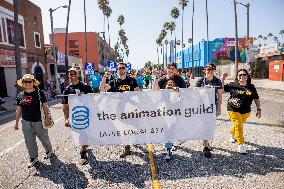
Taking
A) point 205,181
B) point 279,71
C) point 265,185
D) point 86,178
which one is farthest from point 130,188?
point 279,71

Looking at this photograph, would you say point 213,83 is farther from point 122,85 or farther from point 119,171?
point 119,171

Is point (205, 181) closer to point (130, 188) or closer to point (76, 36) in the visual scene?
point (130, 188)

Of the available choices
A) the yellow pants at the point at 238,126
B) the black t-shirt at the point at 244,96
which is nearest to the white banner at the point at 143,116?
the yellow pants at the point at 238,126

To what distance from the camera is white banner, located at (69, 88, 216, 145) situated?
602 centimetres

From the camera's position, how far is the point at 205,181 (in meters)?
4.85

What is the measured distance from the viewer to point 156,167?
5.61m

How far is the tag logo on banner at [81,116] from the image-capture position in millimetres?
6051

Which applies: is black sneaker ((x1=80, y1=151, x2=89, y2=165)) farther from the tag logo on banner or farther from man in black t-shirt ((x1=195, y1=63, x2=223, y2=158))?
man in black t-shirt ((x1=195, y1=63, x2=223, y2=158))

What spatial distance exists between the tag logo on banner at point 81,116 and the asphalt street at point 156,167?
0.88m

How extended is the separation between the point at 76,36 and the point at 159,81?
7475 centimetres

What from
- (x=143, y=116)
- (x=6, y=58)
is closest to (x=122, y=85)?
(x=143, y=116)

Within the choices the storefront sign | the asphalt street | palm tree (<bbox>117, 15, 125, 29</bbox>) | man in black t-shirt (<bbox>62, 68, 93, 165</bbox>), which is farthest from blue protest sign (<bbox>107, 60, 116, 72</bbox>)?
palm tree (<bbox>117, 15, 125, 29</bbox>)

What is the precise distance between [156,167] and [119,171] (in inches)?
29.9

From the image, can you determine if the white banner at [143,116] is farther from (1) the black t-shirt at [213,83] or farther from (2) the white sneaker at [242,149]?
(2) the white sneaker at [242,149]
